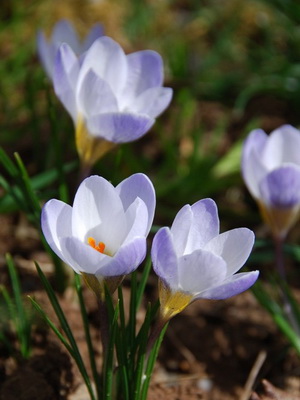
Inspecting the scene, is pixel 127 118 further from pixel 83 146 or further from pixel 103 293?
pixel 103 293

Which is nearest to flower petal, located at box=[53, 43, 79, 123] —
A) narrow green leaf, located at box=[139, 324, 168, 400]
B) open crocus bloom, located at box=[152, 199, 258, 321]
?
open crocus bloom, located at box=[152, 199, 258, 321]

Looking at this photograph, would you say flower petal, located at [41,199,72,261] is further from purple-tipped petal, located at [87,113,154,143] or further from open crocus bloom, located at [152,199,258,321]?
purple-tipped petal, located at [87,113,154,143]


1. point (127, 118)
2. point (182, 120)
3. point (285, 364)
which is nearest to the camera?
point (127, 118)

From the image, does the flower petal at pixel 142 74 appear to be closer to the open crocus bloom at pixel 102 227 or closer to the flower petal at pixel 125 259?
the open crocus bloom at pixel 102 227

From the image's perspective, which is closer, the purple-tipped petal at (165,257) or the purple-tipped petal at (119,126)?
the purple-tipped petal at (165,257)

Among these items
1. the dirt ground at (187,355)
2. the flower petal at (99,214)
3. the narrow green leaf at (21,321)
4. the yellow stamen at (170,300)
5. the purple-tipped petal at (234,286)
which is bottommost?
the dirt ground at (187,355)

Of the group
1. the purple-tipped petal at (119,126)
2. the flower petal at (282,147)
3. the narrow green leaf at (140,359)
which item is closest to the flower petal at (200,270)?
the narrow green leaf at (140,359)

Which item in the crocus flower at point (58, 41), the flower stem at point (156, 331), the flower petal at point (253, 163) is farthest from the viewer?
the crocus flower at point (58, 41)

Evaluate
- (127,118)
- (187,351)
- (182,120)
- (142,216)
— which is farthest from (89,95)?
(182,120)

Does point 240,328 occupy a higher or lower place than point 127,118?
lower
